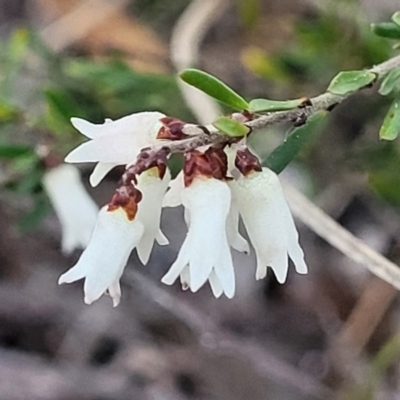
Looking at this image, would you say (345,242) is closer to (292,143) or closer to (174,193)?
(292,143)

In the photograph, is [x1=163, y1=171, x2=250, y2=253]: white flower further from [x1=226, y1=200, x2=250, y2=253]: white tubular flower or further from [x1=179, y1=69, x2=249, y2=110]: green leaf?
[x1=179, y1=69, x2=249, y2=110]: green leaf

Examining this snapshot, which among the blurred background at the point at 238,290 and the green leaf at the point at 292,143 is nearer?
the green leaf at the point at 292,143

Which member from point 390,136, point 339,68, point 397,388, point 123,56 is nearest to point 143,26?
point 123,56

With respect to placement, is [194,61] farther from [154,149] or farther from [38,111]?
[154,149]

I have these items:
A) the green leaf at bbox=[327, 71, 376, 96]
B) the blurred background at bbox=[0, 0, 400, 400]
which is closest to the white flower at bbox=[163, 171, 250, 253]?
the green leaf at bbox=[327, 71, 376, 96]

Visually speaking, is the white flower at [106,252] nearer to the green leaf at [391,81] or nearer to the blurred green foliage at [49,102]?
the green leaf at [391,81]

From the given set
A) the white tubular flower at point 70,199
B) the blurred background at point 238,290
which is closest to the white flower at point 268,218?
the white tubular flower at point 70,199
